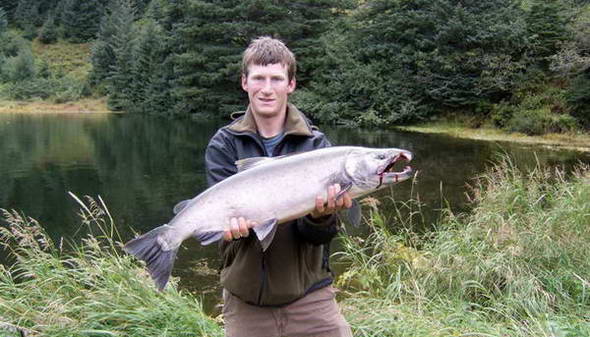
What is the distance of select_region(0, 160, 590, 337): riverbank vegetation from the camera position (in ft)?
13.8

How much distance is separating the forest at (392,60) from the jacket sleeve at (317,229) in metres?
24.0

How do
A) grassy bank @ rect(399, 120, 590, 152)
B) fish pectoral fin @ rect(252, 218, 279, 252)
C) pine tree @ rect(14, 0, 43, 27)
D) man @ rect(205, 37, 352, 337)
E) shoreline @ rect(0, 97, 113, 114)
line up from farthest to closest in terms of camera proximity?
pine tree @ rect(14, 0, 43, 27) < shoreline @ rect(0, 97, 113, 114) < grassy bank @ rect(399, 120, 590, 152) < man @ rect(205, 37, 352, 337) < fish pectoral fin @ rect(252, 218, 279, 252)

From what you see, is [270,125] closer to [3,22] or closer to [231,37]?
[231,37]

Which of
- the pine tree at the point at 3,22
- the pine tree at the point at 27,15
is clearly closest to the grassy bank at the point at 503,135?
the pine tree at the point at 3,22

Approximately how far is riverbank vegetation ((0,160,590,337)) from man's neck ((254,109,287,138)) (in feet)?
6.09

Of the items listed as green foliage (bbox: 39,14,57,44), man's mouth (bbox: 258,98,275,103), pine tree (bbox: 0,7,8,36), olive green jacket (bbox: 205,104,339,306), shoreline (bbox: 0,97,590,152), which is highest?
pine tree (bbox: 0,7,8,36)

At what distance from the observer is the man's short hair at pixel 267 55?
3.09m

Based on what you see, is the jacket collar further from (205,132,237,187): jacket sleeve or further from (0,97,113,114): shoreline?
(0,97,113,114): shoreline

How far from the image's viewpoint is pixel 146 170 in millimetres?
18188

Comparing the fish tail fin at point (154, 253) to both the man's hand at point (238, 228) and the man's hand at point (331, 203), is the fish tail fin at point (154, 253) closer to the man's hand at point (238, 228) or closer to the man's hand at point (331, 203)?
the man's hand at point (238, 228)

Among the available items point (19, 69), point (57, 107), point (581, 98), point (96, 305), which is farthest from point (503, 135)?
point (19, 69)

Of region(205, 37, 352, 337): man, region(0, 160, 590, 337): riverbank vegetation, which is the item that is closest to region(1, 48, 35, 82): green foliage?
region(0, 160, 590, 337): riverbank vegetation

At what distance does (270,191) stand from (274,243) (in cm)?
34

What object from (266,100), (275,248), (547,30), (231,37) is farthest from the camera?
(231,37)
